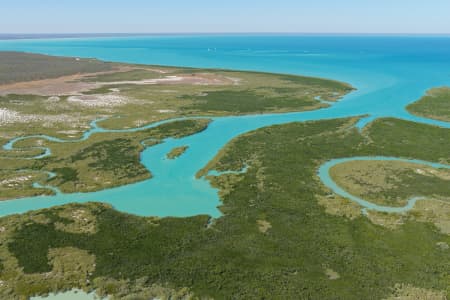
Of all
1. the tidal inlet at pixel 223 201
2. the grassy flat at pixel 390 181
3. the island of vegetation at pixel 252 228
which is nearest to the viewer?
the island of vegetation at pixel 252 228

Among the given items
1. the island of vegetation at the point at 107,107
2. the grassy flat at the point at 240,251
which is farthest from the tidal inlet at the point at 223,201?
the island of vegetation at the point at 107,107

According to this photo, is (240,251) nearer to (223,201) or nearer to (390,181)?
(223,201)

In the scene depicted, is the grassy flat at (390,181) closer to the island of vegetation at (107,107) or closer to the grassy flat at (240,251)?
the grassy flat at (240,251)

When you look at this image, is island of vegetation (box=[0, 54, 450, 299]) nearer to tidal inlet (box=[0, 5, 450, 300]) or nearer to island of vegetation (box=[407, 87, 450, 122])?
tidal inlet (box=[0, 5, 450, 300])

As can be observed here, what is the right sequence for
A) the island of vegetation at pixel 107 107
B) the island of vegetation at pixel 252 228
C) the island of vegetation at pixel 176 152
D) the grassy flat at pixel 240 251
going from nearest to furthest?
1. the grassy flat at pixel 240 251
2. the island of vegetation at pixel 252 228
3. the island of vegetation at pixel 107 107
4. the island of vegetation at pixel 176 152

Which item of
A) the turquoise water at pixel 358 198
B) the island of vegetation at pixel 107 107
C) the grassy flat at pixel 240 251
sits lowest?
the grassy flat at pixel 240 251

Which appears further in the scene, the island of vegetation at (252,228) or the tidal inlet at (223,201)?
the tidal inlet at (223,201)

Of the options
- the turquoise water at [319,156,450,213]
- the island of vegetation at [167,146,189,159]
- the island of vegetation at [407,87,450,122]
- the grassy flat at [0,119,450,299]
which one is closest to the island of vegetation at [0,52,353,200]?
the island of vegetation at [167,146,189,159]
